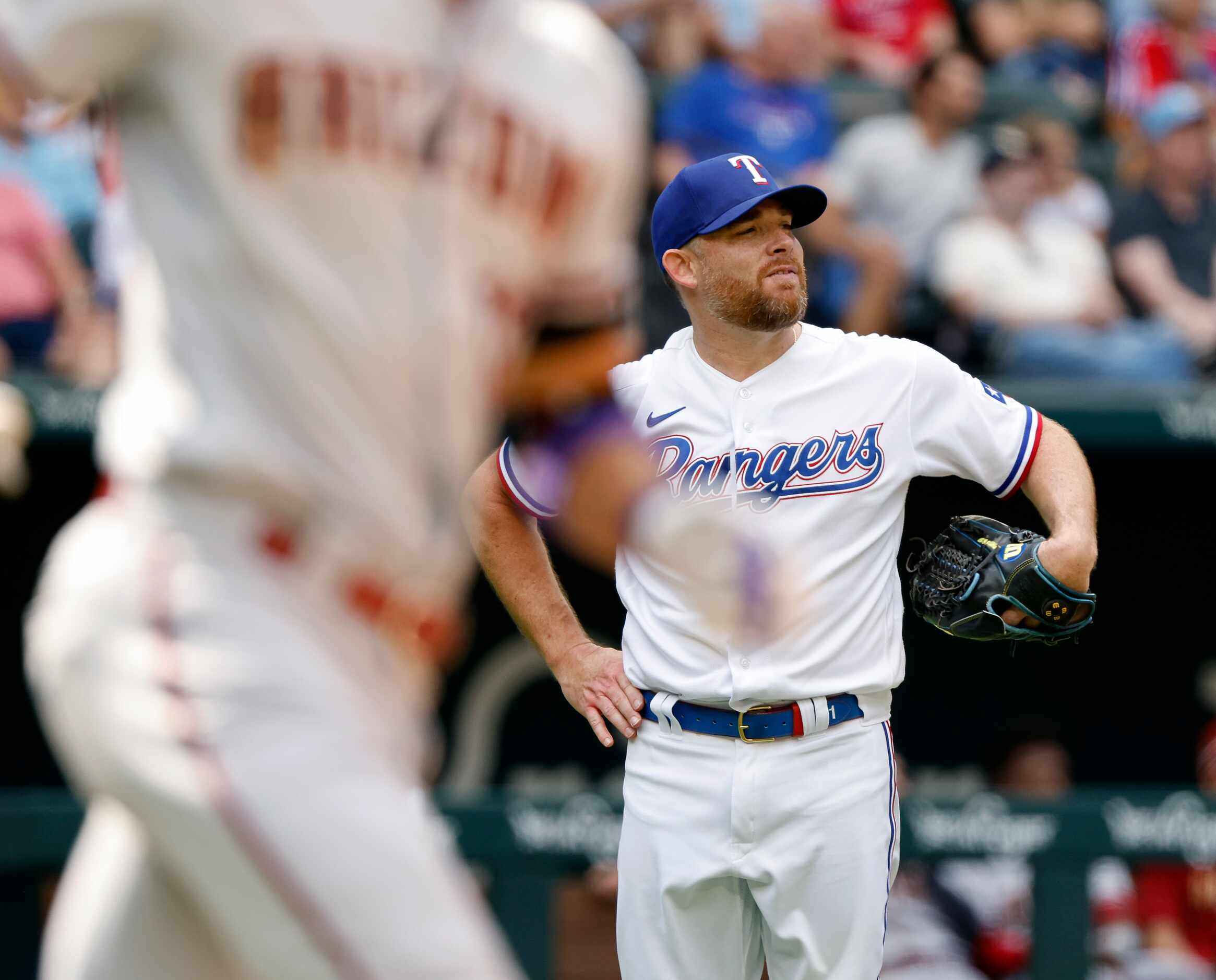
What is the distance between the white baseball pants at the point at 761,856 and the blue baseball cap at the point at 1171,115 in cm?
394

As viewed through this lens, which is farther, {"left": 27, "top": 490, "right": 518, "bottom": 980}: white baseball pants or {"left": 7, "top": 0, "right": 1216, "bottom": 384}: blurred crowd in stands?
{"left": 7, "top": 0, "right": 1216, "bottom": 384}: blurred crowd in stands

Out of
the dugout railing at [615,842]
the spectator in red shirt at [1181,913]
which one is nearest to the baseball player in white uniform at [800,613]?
the dugout railing at [615,842]

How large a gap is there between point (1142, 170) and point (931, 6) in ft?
4.46

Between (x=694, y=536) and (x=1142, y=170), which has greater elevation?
(x=694, y=536)

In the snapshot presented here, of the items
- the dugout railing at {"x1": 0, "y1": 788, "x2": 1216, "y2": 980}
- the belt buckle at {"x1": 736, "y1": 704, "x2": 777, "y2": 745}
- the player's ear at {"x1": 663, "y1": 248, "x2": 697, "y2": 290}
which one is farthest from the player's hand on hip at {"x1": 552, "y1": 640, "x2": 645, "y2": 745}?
the dugout railing at {"x1": 0, "y1": 788, "x2": 1216, "y2": 980}

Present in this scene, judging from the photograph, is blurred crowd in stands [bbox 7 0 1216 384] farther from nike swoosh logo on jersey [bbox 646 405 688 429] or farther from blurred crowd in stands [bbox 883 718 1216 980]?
nike swoosh logo on jersey [bbox 646 405 688 429]

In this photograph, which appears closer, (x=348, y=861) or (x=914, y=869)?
(x=348, y=861)

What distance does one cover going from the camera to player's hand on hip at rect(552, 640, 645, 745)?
9.18ft

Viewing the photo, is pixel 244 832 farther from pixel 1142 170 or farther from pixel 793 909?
pixel 1142 170

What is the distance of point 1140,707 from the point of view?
5.79 meters

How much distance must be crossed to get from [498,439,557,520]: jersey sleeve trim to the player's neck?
0.38 metres

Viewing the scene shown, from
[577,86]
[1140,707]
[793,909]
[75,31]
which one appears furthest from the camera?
[1140,707]

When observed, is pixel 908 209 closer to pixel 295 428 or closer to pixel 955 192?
pixel 955 192

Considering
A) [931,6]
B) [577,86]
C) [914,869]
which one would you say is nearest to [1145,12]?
[931,6]
